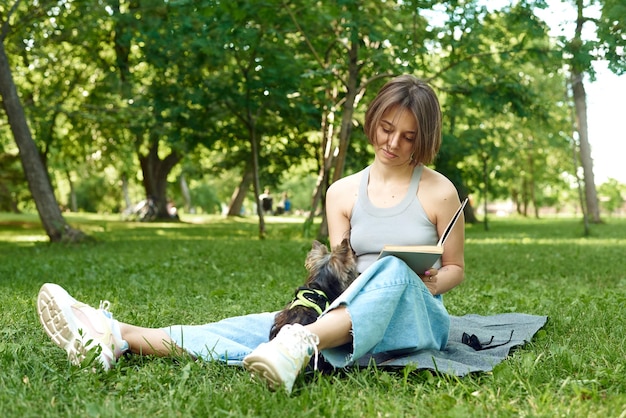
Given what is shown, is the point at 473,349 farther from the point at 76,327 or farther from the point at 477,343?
the point at 76,327

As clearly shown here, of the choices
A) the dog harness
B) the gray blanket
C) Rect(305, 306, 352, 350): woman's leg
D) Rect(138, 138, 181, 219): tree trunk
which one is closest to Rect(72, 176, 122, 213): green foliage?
Rect(138, 138, 181, 219): tree trunk

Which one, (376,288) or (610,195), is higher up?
(376,288)

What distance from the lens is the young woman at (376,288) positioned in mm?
3143

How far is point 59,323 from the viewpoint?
3273 mm

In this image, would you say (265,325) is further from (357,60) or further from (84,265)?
(357,60)

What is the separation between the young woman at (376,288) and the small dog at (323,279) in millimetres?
171

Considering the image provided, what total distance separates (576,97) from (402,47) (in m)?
15.9

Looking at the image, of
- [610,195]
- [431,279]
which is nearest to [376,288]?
[431,279]

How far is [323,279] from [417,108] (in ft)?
3.15

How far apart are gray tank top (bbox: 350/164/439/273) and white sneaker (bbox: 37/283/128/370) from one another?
1292 mm

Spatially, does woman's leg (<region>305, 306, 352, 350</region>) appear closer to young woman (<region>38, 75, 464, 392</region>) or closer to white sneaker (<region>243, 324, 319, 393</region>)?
young woman (<region>38, 75, 464, 392</region>)

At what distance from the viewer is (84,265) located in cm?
906

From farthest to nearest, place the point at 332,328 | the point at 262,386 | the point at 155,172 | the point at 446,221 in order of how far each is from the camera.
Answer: the point at 155,172 → the point at 446,221 → the point at 332,328 → the point at 262,386

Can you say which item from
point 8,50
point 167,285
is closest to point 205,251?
point 167,285
